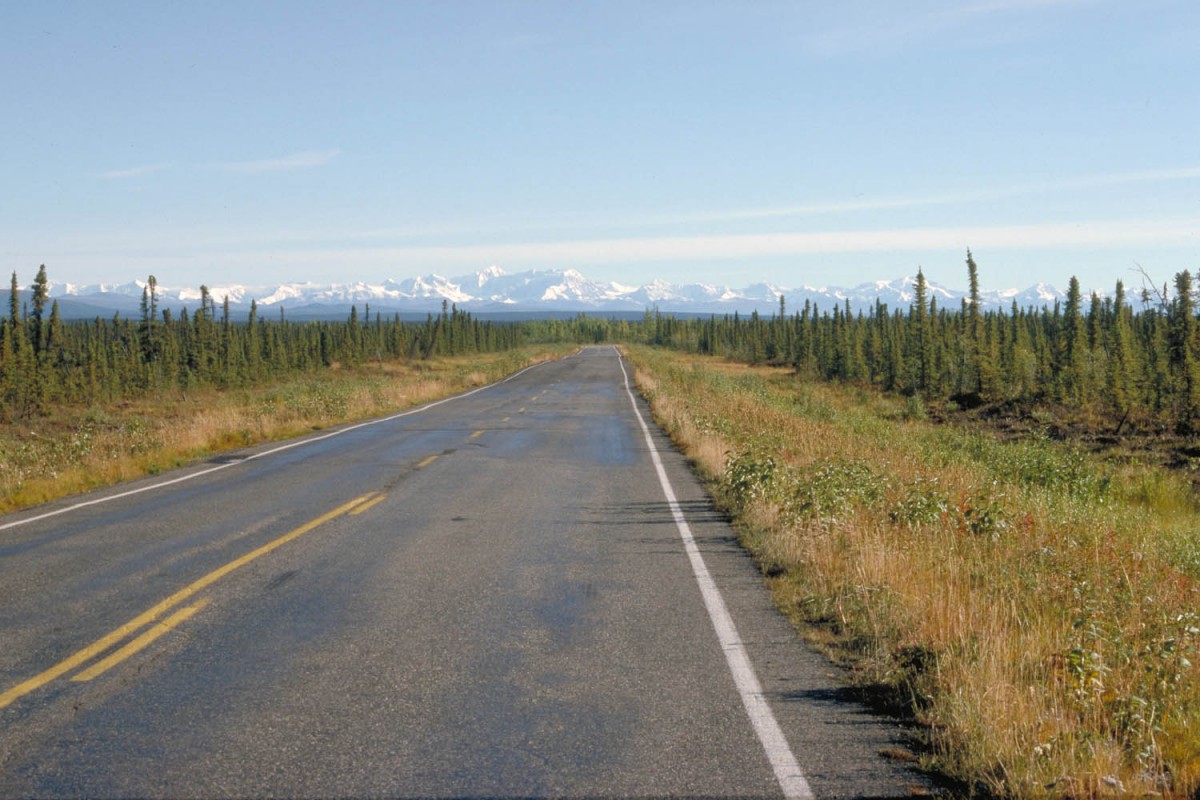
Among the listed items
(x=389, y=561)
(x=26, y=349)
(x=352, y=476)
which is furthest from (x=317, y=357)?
(x=389, y=561)

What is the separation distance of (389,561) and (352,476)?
6.24 meters

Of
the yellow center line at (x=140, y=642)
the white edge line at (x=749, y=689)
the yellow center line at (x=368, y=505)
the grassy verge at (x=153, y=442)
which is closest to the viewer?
the white edge line at (x=749, y=689)

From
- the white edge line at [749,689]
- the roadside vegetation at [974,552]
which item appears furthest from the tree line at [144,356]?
the white edge line at [749,689]

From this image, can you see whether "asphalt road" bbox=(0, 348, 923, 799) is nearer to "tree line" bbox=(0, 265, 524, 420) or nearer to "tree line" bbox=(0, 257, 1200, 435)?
"tree line" bbox=(0, 257, 1200, 435)

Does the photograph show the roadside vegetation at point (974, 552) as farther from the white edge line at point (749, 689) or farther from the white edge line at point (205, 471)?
the white edge line at point (205, 471)

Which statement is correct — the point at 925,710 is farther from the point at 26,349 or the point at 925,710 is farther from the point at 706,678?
the point at 26,349

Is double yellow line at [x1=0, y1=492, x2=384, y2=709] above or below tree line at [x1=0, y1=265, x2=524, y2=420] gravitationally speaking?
below

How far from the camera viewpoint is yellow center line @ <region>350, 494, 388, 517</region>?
35.6 ft

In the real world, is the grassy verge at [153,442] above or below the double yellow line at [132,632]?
above

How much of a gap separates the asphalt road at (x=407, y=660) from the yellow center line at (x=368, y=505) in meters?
0.08

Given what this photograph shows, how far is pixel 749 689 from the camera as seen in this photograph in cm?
503

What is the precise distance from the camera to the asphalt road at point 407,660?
397 centimetres

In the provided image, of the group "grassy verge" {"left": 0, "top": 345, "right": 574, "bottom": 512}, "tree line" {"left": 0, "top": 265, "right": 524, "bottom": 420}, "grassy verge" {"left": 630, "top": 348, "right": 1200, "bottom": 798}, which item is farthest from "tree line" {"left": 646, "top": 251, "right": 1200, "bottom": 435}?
"tree line" {"left": 0, "top": 265, "right": 524, "bottom": 420}

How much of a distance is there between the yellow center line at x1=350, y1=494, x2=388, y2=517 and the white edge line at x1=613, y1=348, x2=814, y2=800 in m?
4.13
